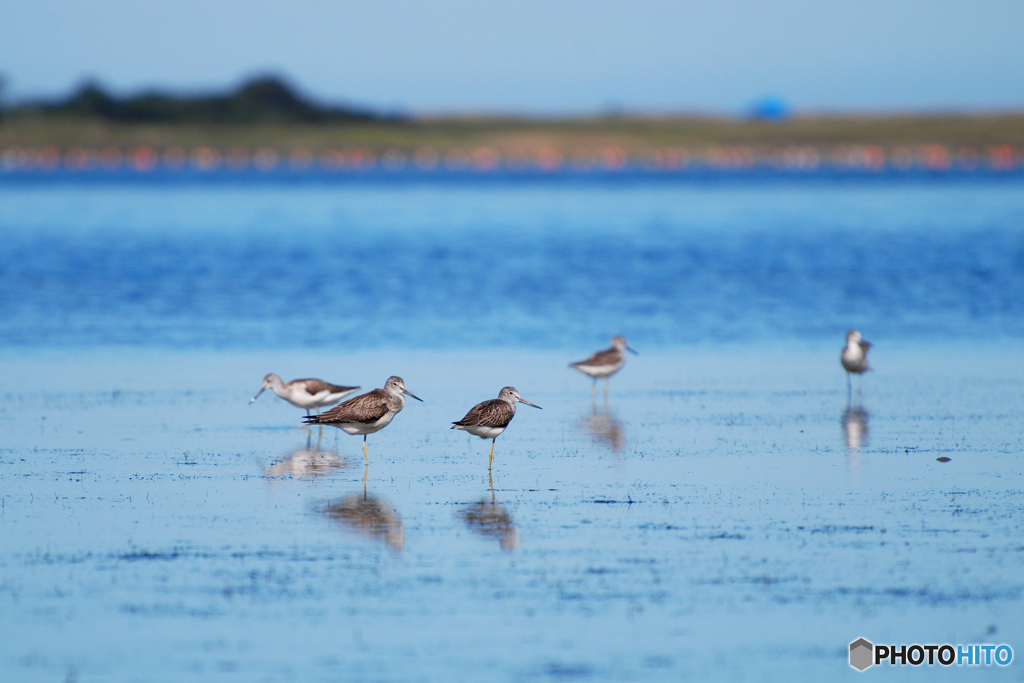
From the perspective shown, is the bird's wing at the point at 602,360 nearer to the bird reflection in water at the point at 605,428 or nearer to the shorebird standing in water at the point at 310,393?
the bird reflection in water at the point at 605,428

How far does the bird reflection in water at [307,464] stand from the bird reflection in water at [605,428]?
2561 millimetres

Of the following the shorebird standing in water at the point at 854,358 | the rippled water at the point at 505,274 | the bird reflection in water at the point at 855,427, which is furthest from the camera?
the rippled water at the point at 505,274

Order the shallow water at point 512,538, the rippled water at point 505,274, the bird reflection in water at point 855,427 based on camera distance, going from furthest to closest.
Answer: the rippled water at point 505,274 < the bird reflection in water at point 855,427 < the shallow water at point 512,538

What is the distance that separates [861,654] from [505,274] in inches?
1072

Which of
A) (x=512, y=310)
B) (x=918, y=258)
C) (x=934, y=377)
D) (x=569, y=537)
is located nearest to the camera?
(x=569, y=537)

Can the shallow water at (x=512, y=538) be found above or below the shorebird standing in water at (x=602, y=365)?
below

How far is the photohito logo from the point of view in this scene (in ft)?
23.0

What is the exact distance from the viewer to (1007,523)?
370 inches

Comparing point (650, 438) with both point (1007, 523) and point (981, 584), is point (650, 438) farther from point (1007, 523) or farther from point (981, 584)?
point (981, 584)

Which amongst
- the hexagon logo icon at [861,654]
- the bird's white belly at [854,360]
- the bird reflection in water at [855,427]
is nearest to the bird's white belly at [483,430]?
the bird reflection in water at [855,427]

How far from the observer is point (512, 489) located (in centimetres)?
1080

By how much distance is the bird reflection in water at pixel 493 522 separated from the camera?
9.15 meters

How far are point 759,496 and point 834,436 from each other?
9.98ft

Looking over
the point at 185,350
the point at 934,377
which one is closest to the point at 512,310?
the point at 185,350
